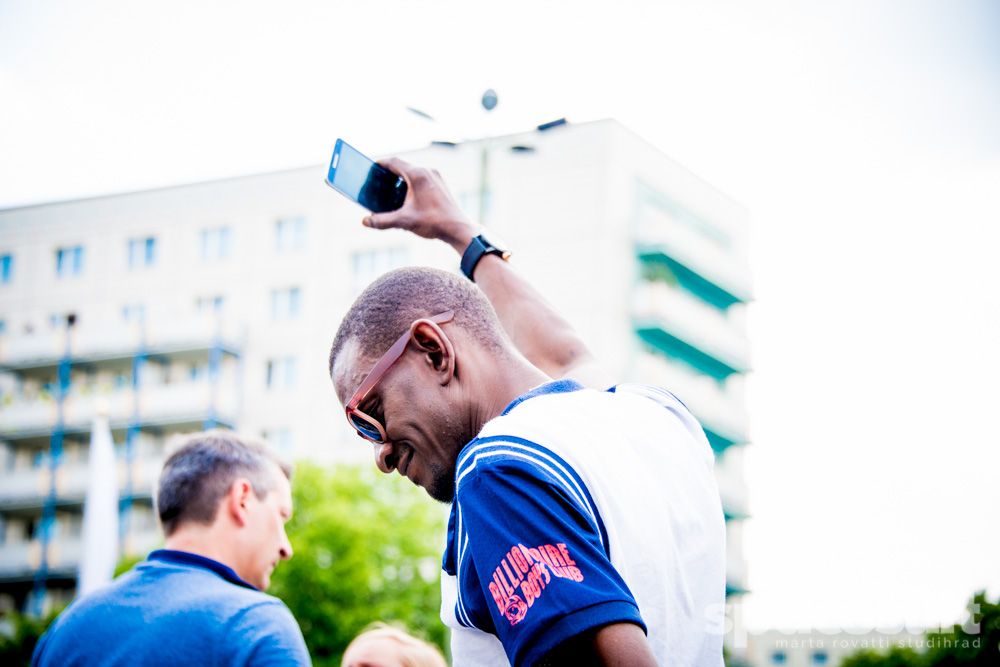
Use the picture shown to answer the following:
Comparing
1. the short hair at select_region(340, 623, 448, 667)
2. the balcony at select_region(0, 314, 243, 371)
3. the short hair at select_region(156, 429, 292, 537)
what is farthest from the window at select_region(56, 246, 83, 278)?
the short hair at select_region(156, 429, 292, 537)

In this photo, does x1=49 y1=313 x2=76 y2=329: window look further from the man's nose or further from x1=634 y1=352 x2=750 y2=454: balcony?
the man's nose

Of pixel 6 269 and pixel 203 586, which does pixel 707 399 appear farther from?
pixel 203 586

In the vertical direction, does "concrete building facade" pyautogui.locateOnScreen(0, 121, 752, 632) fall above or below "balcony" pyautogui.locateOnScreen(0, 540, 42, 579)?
above

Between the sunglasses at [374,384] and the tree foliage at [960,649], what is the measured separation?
8.03m

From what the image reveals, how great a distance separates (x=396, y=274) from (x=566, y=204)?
3330 cm

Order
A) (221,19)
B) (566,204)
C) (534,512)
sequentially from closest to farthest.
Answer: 1. (534,512)
2. (221,19)
3. (566,204)

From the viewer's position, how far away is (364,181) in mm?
2625

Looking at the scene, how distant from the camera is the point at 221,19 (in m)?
7.26

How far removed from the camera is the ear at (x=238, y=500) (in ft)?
11.0

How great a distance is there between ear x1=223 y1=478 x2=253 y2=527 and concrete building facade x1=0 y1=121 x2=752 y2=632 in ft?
101

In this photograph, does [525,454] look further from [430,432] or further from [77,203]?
[77,203]

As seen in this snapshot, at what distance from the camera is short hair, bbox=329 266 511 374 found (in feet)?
6.14

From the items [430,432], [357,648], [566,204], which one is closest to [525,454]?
→ [430,432]

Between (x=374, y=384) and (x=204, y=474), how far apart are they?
176cm
